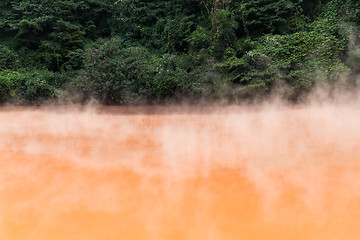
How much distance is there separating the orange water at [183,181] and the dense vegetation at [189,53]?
2521 mm

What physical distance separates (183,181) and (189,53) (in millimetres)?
7368

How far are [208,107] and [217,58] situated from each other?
2.18 meters

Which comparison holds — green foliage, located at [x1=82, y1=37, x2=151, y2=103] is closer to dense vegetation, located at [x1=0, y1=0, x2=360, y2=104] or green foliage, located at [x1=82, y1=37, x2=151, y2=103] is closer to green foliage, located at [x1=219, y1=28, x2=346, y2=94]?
dense vegetation, located at [x1=0, y1=0, x2=360, y2=104]

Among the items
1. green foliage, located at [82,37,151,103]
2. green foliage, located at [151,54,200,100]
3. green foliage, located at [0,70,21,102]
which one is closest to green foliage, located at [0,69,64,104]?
green foliage, located at [0,70,21,102]

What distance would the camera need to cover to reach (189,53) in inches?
389

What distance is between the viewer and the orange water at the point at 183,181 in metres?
2.42

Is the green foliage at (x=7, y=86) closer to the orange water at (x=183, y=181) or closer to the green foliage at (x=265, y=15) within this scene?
the orange water at (x=183, y=181)

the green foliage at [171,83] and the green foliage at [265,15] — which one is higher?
the green foliage at [265,15]

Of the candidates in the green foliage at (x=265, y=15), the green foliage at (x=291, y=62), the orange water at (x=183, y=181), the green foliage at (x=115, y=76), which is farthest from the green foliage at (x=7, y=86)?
the green foliage at (x=265, y=15)

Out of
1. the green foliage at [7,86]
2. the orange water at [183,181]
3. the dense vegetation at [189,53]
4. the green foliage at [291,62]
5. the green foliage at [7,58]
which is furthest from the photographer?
the green foliage at [7,58]

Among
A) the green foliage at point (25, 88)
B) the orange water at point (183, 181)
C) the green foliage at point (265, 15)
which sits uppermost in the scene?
the green foliage at point (265, 15)

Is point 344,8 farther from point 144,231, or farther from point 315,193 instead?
point 144,231

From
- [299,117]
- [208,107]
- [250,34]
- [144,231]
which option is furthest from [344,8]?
[144,231]

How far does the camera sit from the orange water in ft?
7.93
